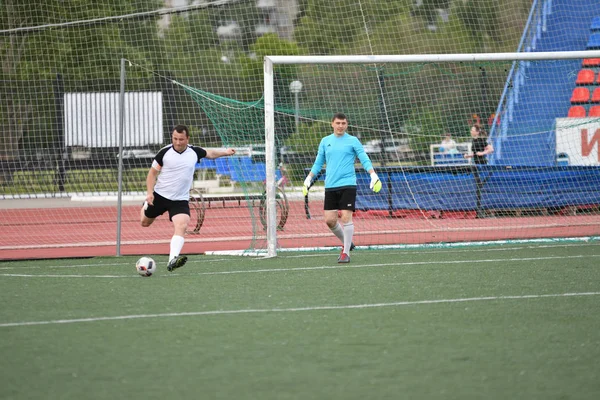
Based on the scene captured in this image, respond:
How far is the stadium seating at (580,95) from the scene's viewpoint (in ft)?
73.5

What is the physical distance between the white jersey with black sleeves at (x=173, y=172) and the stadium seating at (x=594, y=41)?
1612 centimetres

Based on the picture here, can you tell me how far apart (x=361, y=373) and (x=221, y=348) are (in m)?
1.16

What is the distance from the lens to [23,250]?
47.6 ft


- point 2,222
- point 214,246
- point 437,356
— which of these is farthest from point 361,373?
point 2,222

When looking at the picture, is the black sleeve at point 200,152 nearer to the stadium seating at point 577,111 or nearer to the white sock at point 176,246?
the white sock at point 176,246

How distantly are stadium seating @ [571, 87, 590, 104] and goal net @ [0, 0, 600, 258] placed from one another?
0.05 metres

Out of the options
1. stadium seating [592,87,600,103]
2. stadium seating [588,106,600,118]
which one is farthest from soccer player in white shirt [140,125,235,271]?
stadium seating [592,87,600,103]

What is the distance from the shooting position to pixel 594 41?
23.8 m

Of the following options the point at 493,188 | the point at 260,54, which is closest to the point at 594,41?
the point at 493,188

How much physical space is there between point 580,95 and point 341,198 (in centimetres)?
1313

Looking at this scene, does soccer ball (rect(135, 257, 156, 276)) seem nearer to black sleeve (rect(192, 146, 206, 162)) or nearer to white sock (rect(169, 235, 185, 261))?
white sock (rect(169, 235, 185, 261))

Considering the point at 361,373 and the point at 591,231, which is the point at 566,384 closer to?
the point at 361,373

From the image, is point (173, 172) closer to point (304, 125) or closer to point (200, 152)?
point (200, 152)

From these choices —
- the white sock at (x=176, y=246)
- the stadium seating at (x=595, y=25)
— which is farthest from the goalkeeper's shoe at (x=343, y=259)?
the stadium seating at (x=595, y=25)
